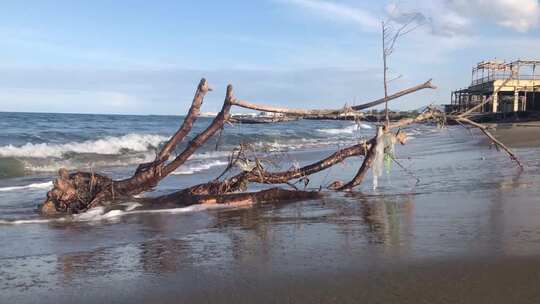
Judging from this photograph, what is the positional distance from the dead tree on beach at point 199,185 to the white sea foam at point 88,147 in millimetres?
10417

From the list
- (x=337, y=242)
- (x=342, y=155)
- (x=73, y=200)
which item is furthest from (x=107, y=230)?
(x=342, y=155)

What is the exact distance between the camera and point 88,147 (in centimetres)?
2119

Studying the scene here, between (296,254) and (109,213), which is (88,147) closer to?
(109,213)

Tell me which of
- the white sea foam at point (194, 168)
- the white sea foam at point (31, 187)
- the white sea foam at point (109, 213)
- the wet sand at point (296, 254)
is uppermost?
the wet sand at point (296, 254)

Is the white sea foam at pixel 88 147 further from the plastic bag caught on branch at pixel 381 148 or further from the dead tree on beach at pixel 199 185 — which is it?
the plastic bag caught on branch at pixel 381 148

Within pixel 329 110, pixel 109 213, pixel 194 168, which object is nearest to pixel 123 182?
pixel 109 213

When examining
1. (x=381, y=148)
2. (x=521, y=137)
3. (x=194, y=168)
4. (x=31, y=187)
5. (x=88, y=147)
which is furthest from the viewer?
(x=88, y=147)

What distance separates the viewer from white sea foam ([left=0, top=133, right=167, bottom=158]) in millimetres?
17516

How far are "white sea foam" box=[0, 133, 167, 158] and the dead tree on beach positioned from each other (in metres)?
10.4

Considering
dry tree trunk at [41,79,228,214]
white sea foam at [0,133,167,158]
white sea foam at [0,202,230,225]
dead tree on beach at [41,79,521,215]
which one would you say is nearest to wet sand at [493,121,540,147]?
dead tree on beach at [41,79,521,215]

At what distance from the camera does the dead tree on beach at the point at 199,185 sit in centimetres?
736

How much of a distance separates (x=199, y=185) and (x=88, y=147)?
1471 cm

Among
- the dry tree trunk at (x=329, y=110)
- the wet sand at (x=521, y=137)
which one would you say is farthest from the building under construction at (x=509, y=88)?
the dry tree trunk at (x=329, y=110)

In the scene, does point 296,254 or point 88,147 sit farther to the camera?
point 88,147
